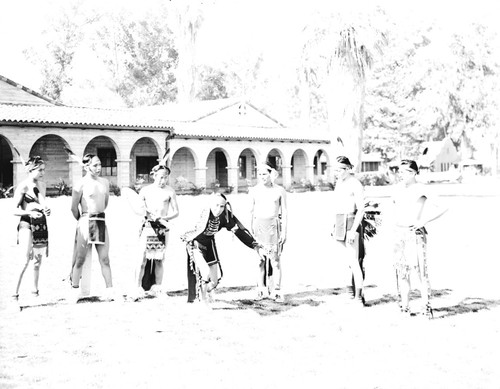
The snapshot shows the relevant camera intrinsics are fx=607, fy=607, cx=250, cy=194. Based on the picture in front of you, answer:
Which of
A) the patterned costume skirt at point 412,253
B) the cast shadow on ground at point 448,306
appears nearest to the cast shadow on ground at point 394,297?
the cast shadow on ground at point 448,306

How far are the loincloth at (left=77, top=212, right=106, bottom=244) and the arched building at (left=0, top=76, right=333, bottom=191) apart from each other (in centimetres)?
1657

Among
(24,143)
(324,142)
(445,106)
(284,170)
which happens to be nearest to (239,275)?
(24,143)

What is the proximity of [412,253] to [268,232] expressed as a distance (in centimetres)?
162

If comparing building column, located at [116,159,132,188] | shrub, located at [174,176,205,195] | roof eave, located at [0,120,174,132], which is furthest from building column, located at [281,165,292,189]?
building column, located at [116,159,132,188]

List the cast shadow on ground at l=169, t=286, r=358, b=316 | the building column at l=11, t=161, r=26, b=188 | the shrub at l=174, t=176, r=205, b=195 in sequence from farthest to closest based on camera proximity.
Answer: the shrub at l=174, t=176, r=205, b=195
the building column at l=11, t=161, r=26, b=188
the cast shadow on ground at l=169, t=286, r=358, b=316

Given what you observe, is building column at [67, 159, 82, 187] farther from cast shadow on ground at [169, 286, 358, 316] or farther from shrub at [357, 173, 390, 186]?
shrub at [357, 173, 390, 186]

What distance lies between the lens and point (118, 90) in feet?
177

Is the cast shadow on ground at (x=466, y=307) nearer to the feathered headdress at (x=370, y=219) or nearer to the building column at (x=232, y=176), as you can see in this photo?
the feathered headdress at (x=370, y=219)

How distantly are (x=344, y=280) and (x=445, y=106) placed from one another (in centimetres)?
4539

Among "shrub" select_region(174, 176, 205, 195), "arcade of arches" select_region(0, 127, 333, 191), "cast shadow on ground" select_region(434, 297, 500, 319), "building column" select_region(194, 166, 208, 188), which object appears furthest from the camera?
"building column" select_region(194, 166, 208, 188)

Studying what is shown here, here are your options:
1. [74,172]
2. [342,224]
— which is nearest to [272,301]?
[342,224]

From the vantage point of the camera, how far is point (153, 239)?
6.66 metres

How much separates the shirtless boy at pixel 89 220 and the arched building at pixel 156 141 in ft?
54.3

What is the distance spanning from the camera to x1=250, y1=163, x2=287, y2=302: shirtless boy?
6.65 metres
